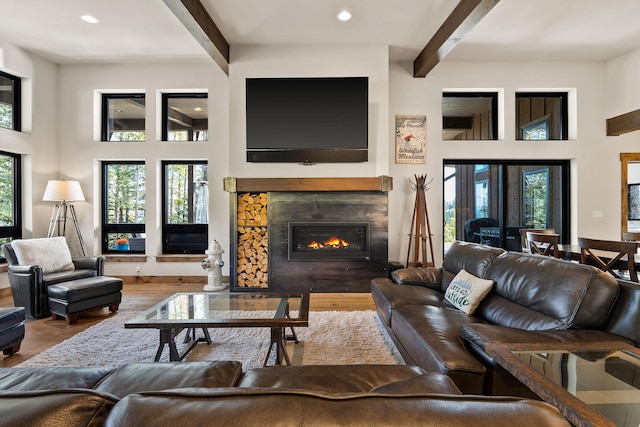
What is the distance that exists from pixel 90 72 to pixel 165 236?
2.79 meters

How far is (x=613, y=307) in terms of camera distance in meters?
1.65

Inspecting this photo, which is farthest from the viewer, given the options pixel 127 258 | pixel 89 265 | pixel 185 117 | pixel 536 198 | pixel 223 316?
pixel 185 117

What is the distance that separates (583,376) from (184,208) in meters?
5.21

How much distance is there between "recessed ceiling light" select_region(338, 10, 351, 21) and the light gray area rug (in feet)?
11.2

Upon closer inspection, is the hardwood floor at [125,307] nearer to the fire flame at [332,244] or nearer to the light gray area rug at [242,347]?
the light gray area rug at [242,347]

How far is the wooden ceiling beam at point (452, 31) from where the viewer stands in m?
3.20

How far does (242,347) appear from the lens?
267 centimetres

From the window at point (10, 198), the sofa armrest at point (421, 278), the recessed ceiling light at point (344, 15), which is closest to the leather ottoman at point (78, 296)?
the window at point (10, 198)

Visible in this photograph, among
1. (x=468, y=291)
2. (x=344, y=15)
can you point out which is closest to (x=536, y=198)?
(x=468, y=291)

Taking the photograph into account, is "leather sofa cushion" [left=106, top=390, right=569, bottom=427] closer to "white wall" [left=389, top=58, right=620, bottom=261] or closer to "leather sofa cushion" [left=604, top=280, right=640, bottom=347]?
"leather sofa cushion" [left=604, top=280, right=640, bottom=347]

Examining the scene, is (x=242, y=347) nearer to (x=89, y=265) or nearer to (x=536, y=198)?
(x=89, y=265)

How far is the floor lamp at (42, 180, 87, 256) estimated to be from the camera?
4445 mm

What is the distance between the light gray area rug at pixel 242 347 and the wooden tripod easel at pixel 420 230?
1.68 metres

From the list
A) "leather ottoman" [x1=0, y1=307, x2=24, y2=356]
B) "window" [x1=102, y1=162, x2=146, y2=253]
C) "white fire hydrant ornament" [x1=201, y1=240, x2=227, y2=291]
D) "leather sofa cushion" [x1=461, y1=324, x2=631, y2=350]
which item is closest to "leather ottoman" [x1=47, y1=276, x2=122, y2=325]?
"leather ottoman" [x1=0, y1=307, x2=24, y2=356]
